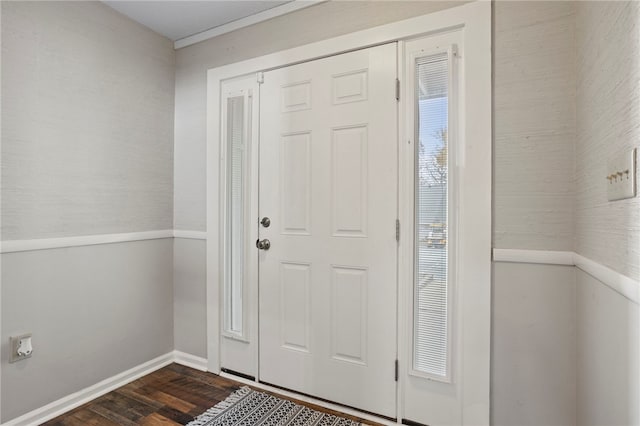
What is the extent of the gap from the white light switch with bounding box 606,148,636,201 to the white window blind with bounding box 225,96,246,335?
6.00 ft

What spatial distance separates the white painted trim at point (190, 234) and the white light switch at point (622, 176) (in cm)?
216

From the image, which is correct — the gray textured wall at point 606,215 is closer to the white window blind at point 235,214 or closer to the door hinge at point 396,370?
the door hinge at point 396,370

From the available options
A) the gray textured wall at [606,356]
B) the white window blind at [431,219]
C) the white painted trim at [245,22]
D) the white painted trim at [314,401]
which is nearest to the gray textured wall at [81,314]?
the white painted trim at [314,401]

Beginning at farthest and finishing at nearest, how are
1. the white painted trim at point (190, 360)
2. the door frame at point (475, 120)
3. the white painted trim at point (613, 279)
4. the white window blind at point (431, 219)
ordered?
the white painted trim at point (190, 360) < the white window blind at point (431, 219) < the door frame at point (475, 120) < the white painted trim at point (613, 279)

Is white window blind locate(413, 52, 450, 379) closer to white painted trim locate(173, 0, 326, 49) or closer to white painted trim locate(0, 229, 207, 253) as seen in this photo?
white painted trim locate(173, 0, 326, 49)

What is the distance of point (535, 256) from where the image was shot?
4.70 ft

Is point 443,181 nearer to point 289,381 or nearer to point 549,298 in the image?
point 549,298

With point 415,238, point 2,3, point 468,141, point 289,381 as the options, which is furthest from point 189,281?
point 468,141

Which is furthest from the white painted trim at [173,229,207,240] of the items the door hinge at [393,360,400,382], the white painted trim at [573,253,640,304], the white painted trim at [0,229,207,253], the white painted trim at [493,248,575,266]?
the white painted trim at [573,253,640,304]

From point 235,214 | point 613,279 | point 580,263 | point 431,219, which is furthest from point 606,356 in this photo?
point 235,214

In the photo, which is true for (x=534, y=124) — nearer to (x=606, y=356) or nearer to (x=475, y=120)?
(x=475, y=120)

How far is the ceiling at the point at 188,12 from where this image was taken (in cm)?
204

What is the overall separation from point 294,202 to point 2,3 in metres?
1.73

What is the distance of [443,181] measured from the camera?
5.31 feet
